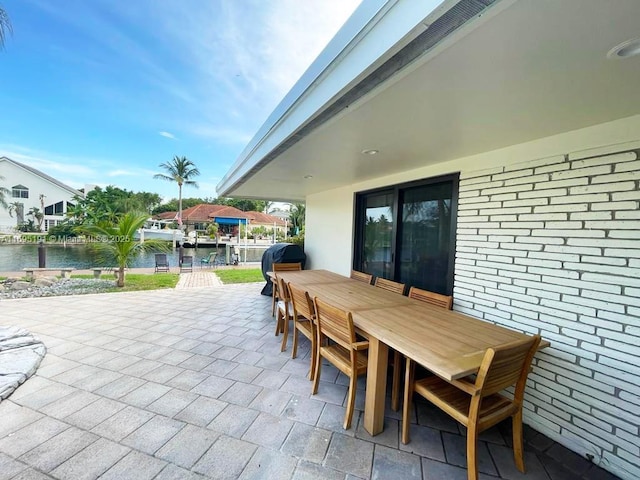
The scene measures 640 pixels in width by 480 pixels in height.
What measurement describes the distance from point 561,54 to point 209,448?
9.03 feet

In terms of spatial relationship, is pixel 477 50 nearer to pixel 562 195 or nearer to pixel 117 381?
pixel 562 195

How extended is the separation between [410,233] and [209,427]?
2925 millimetres

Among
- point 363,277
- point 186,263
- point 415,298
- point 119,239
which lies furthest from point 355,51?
point 186,263

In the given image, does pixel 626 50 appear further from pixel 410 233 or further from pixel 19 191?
pixel 19 191

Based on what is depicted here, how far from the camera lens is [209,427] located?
1854 mm

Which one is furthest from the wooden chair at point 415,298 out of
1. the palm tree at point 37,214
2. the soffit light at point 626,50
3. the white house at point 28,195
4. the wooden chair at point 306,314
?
the palm tree at point 37,214

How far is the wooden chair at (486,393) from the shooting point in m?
1.37

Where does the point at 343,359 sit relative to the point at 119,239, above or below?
below

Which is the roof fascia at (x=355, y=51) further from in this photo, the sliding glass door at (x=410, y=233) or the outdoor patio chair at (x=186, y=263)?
the outdoor patio chair at (x=186, y=263)

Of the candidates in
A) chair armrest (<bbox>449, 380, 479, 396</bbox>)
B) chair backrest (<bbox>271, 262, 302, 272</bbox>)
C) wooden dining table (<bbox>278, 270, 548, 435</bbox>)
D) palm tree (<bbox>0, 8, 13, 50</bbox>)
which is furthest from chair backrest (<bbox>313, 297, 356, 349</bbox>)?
palm tree (<bbox>0, 8, 13, 50</bbox>)

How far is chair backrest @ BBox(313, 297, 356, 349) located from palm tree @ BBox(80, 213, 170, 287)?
6.12 meters

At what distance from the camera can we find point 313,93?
1619 millimetres

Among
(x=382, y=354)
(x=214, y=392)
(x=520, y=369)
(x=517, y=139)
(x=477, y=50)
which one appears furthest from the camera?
(x=214, y=392)

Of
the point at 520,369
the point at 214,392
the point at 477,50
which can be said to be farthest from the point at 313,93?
the point at 214,392
